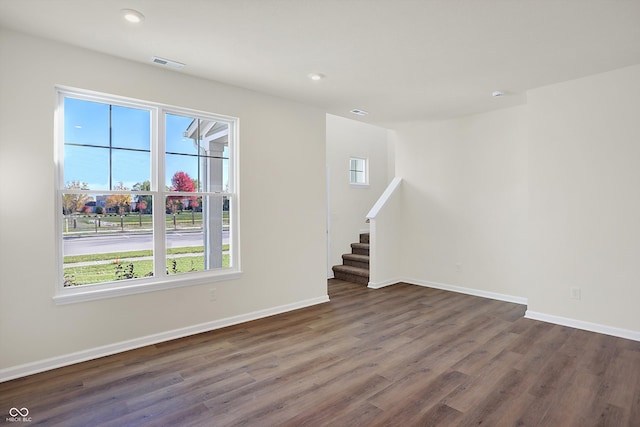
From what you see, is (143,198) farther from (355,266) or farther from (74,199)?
(355,266)

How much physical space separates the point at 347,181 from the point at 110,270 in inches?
178

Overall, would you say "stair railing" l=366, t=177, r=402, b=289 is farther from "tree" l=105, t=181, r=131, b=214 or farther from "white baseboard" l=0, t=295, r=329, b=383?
"tree" l=105, t=181, r=131, b=214

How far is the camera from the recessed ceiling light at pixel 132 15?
2.33 meters

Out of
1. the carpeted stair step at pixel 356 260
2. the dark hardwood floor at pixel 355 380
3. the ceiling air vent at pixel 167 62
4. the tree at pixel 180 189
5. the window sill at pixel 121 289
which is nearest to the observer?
the dark hardwood floor at pixel 355 380

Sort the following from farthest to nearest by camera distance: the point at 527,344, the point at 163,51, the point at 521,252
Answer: the point at 521,252
the point at 527,344
the point at 163,51

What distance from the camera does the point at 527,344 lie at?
3230 mm

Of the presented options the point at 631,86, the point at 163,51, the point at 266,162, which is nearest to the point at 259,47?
the point at 163,51

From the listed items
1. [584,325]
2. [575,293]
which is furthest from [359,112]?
[584,325]

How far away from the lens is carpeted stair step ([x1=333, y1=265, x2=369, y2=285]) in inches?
231

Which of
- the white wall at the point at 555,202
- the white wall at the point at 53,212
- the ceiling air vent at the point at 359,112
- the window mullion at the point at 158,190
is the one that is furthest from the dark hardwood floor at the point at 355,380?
the ceiling air vent at the point at 359,112

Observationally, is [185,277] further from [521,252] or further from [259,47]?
[521,252]

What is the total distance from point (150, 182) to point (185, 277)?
1036 millimetres

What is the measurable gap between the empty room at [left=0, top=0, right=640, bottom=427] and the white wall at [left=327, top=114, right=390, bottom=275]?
1.69 meters

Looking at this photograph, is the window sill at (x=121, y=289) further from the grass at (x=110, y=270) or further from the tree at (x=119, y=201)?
the tree at (x=119, y=201)
